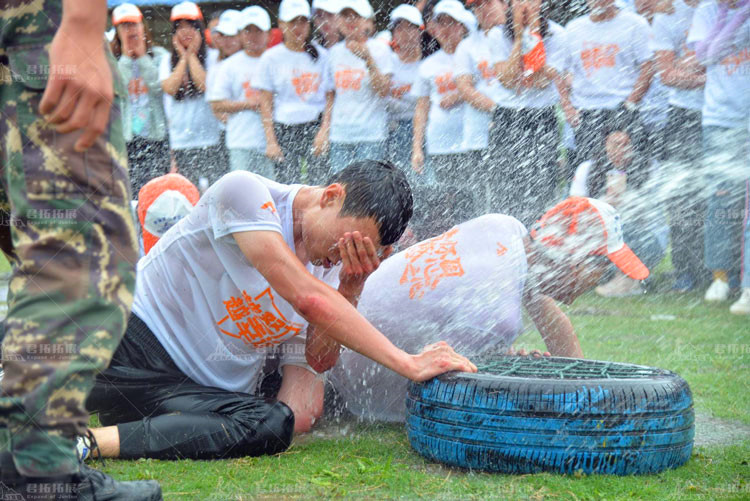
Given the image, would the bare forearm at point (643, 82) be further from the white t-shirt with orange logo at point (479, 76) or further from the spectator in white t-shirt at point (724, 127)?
the white t-shirt with orange logo at point (479, 76)

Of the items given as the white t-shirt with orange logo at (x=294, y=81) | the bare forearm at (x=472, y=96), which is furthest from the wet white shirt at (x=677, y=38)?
the white t-shirt with orange logo at (x=294, y=81)

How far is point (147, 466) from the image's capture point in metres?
2.91

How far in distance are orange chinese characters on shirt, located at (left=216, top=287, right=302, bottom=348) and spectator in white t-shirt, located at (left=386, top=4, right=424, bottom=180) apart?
3.78 meters

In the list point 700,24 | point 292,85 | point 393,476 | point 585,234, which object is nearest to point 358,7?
point 292,85

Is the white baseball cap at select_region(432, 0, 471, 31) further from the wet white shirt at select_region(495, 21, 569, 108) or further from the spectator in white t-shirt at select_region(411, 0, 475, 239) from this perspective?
the wet white shirt at select_region(495, 21, 569, 108)

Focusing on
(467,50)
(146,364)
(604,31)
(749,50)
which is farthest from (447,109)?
(146,364)

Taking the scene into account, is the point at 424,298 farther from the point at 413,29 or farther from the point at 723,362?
the point at 413,29

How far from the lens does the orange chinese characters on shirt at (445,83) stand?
6660mm

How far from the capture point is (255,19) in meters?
7.51

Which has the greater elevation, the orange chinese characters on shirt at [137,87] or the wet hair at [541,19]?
the wet hair at [541,19]

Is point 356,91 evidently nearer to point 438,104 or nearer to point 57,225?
point 438,104

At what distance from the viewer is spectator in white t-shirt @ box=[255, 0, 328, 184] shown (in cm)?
709

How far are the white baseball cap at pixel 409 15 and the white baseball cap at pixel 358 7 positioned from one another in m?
0.22

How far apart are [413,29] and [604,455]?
4.98 meters
